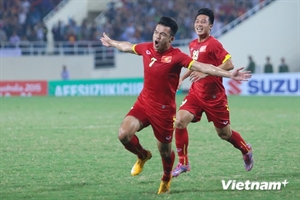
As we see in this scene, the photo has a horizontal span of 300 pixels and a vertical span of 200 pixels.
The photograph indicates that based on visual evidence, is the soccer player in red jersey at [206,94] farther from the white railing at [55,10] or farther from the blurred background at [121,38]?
the white railing at [55,10]

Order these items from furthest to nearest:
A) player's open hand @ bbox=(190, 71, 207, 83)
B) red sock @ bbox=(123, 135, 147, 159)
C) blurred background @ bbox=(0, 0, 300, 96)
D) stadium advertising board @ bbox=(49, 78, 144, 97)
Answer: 1. blurred background @ bbox=(0, 0, 300, 96)
2. stadium advertising board @ bbox=(49, 78, 144, 97)
3. player's open hand @ bbox=(190, 71, 207, 83)
4. red sock @ bbox=(123, 135, 147, 159)

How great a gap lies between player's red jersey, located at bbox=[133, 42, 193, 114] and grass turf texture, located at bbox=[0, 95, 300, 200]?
3.65ft

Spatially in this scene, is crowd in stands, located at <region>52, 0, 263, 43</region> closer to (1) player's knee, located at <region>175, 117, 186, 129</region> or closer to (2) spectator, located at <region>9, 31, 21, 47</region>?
(2) spectator, located at <region>9, 31, 21, 47</region>

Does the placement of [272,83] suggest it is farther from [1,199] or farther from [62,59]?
[1,199]

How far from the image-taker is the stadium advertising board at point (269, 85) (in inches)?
1148

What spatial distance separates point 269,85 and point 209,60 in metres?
21.0

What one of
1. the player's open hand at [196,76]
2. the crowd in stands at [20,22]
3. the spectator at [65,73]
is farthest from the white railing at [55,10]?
the player's open hand at [196,76]

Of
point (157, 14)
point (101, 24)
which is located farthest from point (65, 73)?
point (157, 14)

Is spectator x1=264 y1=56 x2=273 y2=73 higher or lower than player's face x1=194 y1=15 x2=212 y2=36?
lower

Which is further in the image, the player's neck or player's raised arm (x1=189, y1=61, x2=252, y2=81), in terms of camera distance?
the player's neck

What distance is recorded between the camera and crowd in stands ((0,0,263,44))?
34062mm

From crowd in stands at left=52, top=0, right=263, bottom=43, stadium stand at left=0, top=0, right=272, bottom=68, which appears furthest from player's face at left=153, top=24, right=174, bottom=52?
crowd in stands at left=52, top=0, right=263, bottom=43

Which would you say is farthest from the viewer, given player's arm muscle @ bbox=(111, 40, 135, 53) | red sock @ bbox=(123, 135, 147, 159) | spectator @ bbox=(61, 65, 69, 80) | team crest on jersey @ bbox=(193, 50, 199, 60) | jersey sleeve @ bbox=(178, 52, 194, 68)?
spectator @ bbox=(61, 65, 69, 80)

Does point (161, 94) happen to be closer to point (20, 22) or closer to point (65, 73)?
point (65, 73)
